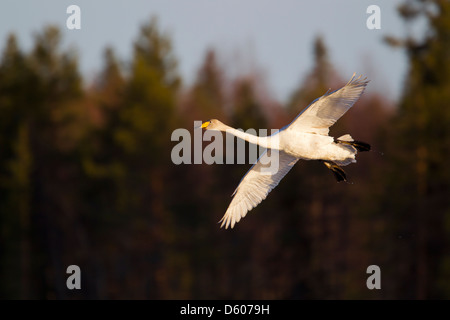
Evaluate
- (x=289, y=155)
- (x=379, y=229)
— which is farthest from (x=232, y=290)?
(x=289, y=155)

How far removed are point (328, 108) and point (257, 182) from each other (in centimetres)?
237

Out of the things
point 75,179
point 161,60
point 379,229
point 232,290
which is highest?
point 161,60

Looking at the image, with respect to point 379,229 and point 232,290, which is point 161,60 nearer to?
point 232,290

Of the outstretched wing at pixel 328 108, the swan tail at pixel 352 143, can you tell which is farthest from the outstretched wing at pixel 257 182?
the swan tail at pixel 352 143

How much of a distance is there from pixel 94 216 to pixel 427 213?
51.2 ft

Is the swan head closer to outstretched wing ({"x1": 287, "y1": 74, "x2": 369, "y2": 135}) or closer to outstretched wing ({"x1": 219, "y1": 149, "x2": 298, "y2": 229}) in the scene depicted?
outstretched wing ({"x1": 219, "y1": 149, "x2": 298, "y2": 229})

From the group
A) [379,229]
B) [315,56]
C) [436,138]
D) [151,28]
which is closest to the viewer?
[436,138]

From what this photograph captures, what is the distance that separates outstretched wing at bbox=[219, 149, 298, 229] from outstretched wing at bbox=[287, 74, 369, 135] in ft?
3.92

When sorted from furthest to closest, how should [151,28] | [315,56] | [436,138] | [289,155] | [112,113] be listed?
1. [315,56]
2. [151,28]
3. [112,113]
4. [436,138]
5. [289,155]

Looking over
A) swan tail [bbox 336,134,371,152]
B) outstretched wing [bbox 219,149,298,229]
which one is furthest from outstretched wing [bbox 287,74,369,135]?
outstretched wing [bbox 219,149,298,229]

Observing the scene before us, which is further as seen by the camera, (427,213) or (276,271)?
(276,271)

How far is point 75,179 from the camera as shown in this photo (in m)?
37.6

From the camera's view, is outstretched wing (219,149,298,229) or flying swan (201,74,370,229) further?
outstretched wing (219,149,298,229)

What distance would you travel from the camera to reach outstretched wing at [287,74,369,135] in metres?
12.7
